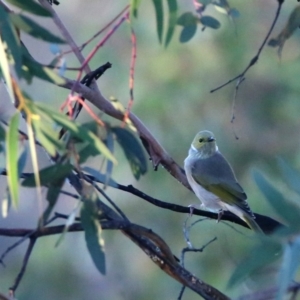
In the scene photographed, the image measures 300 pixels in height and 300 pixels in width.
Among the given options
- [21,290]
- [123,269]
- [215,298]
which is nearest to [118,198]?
[123,269]

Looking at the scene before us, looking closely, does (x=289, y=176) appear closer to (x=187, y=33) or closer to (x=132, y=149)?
(x=132, y=149)

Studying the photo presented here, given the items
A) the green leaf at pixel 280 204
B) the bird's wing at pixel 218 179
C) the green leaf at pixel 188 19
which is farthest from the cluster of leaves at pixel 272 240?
the bird's wing at pixel 218 179

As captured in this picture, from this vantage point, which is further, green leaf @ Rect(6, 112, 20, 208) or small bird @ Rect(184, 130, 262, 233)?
small bird @ Rect(184, 130, 262, 233)

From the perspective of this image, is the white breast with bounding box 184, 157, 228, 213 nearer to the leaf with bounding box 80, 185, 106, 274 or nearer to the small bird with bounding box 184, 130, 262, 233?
the small bird with bounding box 184, 130, 262, 233

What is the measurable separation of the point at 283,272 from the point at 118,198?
4922 mm

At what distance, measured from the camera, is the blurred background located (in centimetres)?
523

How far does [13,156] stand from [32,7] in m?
0.23

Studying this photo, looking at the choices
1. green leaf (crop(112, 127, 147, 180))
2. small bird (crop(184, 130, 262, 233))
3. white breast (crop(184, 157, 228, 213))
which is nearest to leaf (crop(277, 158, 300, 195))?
green leaf (crop(112, 127, 147, 180))

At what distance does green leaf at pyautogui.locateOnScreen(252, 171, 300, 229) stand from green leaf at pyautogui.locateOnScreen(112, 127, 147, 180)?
20cm

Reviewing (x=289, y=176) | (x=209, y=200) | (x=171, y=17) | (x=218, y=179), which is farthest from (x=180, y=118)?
(x=289, y=176)

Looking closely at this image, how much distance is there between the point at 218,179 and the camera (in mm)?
2840

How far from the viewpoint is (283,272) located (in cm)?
89

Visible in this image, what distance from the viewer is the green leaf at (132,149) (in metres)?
1.09

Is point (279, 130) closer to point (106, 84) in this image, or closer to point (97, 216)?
point (106, 84)
